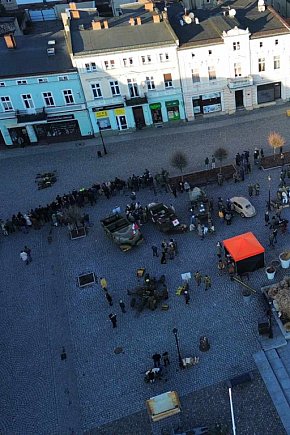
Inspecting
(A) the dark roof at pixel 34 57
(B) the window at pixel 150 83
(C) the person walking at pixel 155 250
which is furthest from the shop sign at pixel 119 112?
(C) the person walking at pixel 155 250

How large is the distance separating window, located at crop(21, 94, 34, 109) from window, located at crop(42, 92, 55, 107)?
1252 mm

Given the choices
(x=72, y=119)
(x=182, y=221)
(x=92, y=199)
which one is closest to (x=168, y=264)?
(x=182, y=221)

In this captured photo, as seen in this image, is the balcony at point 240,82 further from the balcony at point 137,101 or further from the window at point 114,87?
the window at point 114,87

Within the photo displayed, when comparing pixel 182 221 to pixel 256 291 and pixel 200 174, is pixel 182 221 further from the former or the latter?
pixel 256 291

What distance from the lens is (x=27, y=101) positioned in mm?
44000

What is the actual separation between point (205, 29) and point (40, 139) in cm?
1843

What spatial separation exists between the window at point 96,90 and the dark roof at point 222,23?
8.16 meters

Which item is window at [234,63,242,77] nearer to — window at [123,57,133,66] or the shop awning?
window at [123,57,133,66]

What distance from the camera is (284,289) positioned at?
84.3 feet

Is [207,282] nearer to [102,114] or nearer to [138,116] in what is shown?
[138,116]

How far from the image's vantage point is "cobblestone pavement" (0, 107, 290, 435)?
2330 cm

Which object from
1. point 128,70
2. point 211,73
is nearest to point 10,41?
point 128,70

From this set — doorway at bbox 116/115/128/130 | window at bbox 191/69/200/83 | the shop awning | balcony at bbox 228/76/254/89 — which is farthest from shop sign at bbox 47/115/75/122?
the shop awning

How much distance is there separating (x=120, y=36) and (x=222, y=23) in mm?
9458
